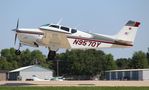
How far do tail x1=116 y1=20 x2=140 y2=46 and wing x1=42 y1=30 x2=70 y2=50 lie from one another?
558 centimetres

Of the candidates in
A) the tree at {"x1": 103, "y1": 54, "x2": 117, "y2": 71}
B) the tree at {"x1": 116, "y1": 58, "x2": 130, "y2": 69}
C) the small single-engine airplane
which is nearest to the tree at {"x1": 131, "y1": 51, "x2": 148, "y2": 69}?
the tree at {"x1": 103, "y1": 54, "x2": 117, "y2": 71}

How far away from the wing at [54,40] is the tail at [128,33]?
18.3 feet

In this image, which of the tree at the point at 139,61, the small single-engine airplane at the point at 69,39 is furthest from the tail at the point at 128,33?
the tree at the point at 139,61

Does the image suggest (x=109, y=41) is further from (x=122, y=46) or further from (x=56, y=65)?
(x=56, y=65)

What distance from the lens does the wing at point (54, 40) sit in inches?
1553

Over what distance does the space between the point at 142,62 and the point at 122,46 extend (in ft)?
284

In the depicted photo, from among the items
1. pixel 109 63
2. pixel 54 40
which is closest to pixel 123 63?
pixel 109 63

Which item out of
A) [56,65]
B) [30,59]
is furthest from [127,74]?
[30,59]

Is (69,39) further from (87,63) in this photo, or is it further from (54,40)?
(87,63)

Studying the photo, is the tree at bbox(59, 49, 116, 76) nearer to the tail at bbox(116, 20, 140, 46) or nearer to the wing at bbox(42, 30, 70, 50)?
the tail at bbox(116, 20, 140, 46)

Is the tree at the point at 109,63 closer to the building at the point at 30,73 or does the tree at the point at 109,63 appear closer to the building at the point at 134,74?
the building at the point at 30,73

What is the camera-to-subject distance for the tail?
42.0 meters

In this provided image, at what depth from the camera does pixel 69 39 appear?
41312mm

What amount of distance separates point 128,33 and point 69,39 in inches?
251
